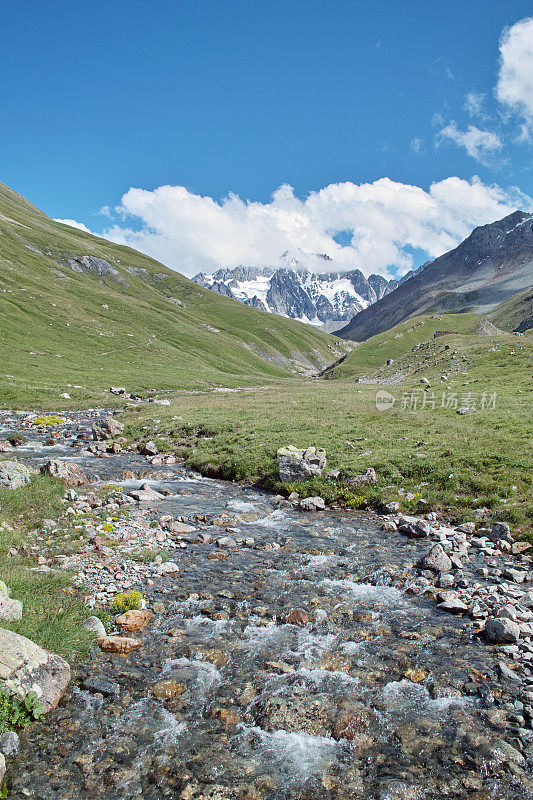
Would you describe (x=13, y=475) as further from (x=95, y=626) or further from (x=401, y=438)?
(x=401, y=438)

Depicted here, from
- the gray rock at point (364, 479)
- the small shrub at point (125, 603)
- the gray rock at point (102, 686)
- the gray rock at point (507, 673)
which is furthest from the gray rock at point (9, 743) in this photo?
the gray rock at point (364, 479)

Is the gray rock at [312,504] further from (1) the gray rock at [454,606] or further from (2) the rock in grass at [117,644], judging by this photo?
(2) the rock in grass at [117,644]

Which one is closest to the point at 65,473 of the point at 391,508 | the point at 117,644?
the point at 117,644

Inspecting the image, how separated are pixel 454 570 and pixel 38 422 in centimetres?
4093

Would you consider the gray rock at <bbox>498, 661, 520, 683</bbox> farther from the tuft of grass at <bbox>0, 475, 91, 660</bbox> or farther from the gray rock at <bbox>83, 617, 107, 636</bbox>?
the tuft of grass at <bbox>0, 475, 91, 660</bbox>

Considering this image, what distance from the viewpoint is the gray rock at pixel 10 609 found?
8797 millimetres

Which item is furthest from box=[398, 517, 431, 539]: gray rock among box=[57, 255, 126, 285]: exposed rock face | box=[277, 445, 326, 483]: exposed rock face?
box=[57, 255, 126, 285]: exposed rock face

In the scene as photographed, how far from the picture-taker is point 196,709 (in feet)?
26.3

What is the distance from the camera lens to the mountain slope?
72.0 metres

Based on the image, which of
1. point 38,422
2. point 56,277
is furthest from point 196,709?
point 56,277

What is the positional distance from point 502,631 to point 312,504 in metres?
11.2

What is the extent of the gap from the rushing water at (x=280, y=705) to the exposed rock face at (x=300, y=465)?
9.48m

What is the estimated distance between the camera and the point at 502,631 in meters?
9.66

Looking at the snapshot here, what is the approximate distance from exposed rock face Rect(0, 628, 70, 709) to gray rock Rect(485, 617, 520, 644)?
9739 mm
